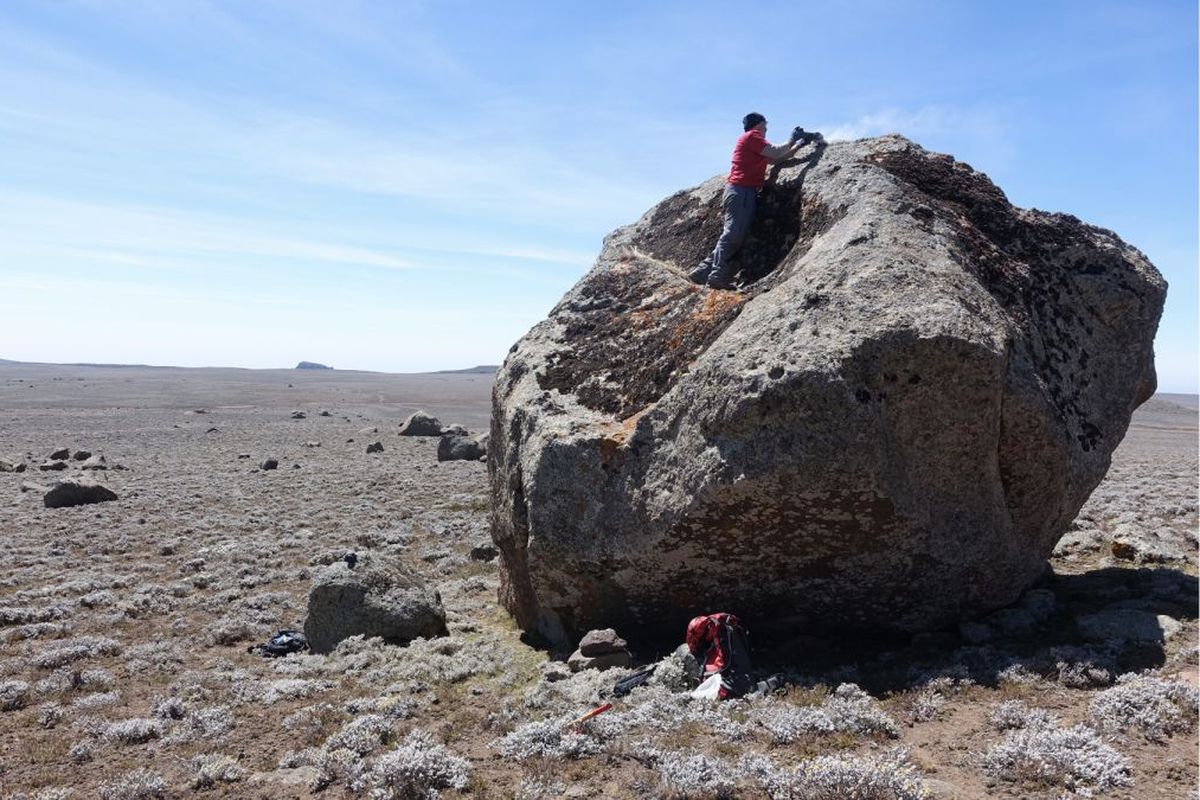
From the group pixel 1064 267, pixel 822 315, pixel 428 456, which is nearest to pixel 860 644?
pixel 822 315

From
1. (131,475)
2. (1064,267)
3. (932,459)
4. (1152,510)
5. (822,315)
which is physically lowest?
(131,475)

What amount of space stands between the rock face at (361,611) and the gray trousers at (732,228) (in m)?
7.26

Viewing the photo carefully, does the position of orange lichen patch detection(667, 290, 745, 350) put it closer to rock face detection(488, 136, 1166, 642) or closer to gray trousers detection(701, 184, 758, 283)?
rock face detection(488, 136, 1166, 642)

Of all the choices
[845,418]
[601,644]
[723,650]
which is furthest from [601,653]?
[845,418]

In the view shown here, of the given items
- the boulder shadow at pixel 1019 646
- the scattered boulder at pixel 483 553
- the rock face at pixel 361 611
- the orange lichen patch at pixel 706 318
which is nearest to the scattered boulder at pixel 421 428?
the scattered boulder at pixel 483 553

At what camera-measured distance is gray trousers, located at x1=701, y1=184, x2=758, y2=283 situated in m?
13.7

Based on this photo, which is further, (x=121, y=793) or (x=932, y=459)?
(x=932, y=459)

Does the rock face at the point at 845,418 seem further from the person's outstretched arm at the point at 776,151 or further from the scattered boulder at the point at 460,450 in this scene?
the scattered boulder at the point at 460,450

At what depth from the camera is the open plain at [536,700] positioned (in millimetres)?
7367

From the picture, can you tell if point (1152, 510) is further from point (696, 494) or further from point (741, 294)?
point (696, 494)

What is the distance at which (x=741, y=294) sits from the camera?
12.3 m

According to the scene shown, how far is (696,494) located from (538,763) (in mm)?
3579

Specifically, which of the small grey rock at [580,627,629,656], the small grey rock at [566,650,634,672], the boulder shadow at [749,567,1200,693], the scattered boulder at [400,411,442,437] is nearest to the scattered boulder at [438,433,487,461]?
the scattered boulder at [400,411,442,437]

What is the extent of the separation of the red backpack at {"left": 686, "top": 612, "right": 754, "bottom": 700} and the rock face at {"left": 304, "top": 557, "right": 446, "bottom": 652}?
4813 mm
